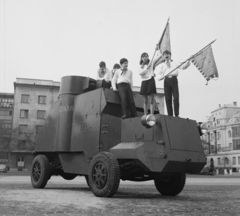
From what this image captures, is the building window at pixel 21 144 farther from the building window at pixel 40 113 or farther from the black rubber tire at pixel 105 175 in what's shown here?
the black rubber tire at pixel 105 175

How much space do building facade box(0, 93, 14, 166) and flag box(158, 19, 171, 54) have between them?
47939mm

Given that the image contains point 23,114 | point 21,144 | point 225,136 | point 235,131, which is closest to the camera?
point 21,144

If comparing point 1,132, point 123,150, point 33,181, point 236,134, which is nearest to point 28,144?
point 1,132

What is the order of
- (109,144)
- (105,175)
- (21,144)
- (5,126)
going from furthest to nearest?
(5,126), (21,144), (109,144), (105,175)

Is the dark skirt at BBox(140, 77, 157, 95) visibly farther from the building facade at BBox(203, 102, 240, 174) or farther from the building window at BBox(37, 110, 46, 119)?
the building facade at BBox(203, 102, 240, 174)

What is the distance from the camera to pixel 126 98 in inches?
322

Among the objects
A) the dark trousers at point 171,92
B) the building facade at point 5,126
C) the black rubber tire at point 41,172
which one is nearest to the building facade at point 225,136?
the building facade at point 5,126

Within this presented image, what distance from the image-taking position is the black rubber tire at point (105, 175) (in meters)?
6.79

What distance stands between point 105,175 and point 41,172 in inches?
132

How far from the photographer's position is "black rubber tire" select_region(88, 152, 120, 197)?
679 cm

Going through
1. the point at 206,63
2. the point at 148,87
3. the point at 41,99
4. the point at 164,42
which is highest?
the point at 41,99

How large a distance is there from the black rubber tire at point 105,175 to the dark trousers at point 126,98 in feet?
4.53

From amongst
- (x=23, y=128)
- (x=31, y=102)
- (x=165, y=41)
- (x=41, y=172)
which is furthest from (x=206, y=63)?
(x=31, y=102)

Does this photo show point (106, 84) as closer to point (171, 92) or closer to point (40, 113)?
point (171, 92)
